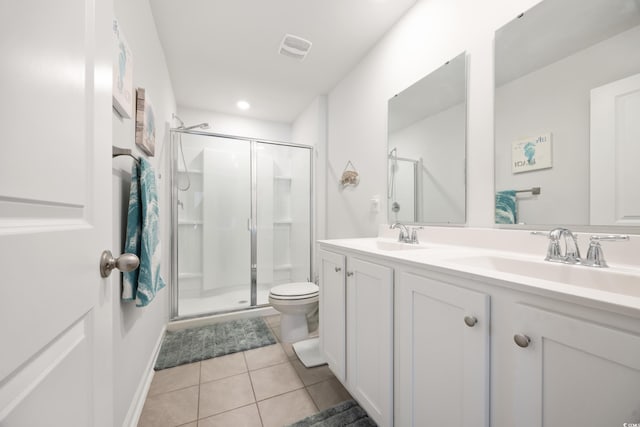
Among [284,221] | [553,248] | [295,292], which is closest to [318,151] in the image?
[284,221]

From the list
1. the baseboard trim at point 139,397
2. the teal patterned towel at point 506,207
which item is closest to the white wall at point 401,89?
the teal patterned towel at point 506,207

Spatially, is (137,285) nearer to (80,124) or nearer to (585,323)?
(80,124)

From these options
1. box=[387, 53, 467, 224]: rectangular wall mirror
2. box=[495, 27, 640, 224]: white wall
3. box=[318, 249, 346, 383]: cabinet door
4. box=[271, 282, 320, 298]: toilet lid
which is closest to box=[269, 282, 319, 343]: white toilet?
box=[271, 282, 320, 298]: toilet lid

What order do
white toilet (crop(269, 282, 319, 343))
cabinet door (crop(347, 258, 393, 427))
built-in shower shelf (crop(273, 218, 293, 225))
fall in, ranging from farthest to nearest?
built-in shower shelf (crop(273, 218, 293, 225)) < white toilet (crop(269, 282, 319, 343)) < cabinet door (crop(347, 258, 393, 427))

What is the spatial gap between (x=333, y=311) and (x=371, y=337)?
35 centimetres

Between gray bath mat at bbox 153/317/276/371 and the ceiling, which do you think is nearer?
the ceiling

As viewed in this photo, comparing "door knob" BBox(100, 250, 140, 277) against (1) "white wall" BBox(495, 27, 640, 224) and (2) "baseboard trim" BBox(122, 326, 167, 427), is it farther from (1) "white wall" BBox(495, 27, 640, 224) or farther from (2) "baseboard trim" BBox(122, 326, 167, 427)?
(1) "white wall" BBox(495, 27, 640, 224)

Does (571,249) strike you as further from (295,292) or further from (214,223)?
(214,223)

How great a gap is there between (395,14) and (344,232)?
1726mm

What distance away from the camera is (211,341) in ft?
6.66

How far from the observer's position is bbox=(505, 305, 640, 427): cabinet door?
0.48 meters

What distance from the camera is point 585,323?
52 centimetres

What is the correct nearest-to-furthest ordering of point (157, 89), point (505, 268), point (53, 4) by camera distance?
point (53, 4) → point (505, 268) → point (157, 89)

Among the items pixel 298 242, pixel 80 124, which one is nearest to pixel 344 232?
pixel 298 242
